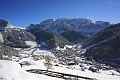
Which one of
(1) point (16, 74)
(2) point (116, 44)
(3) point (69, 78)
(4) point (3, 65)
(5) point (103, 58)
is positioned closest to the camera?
(1) point (16, 74)

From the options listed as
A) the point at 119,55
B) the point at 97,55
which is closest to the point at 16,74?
the point at 119,55

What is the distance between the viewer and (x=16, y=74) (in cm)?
1329

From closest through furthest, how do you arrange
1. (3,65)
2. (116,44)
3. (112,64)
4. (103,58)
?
(3,65)
(112,64)
(103,58)
(116,44)

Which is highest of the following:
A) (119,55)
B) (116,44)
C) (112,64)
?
(116,44)

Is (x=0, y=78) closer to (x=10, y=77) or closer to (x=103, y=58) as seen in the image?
Answer: (x=10, y=77)

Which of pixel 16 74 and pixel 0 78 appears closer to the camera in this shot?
pixel 0 78

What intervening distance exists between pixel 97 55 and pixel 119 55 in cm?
2505

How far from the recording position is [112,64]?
400 ft

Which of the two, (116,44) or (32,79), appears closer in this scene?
(32,79)

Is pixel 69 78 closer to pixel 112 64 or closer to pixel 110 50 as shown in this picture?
pixel 112 64

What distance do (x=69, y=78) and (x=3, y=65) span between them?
1636 centimetres

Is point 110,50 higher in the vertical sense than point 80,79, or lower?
higher

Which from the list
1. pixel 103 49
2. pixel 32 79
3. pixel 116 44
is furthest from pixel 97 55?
pixel 32 79

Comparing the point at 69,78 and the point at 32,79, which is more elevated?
Result: the point at 32,79
